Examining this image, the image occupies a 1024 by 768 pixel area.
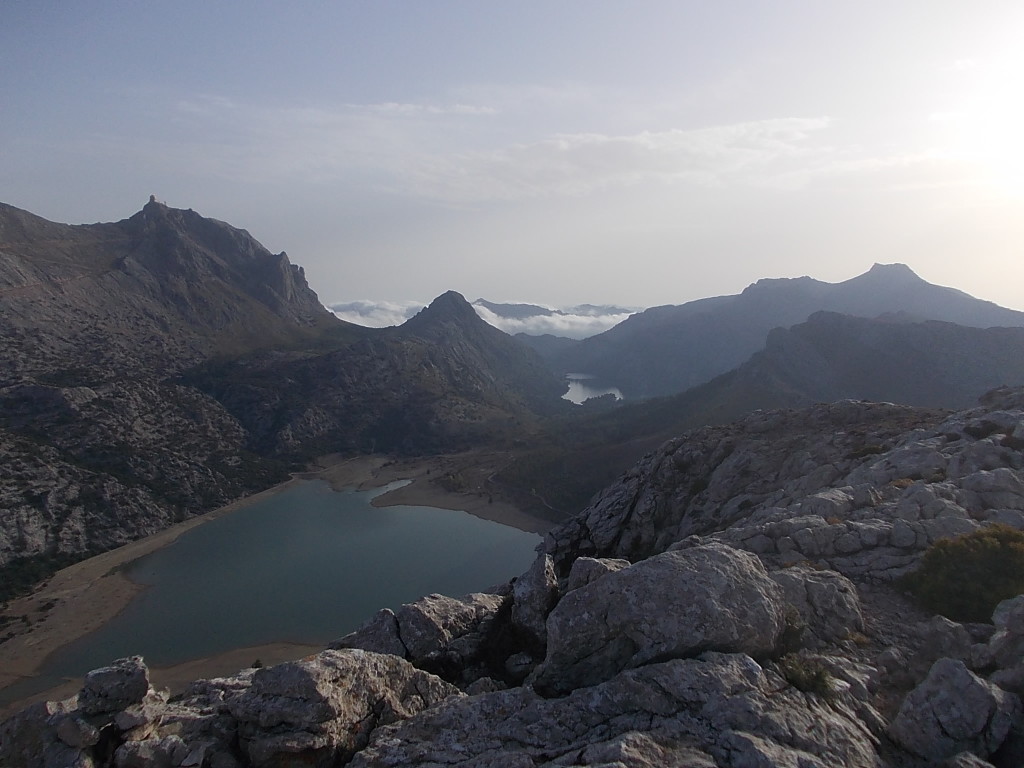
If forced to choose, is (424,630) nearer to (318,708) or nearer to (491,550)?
A: (318,708)

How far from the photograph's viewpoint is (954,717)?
9.34 meters

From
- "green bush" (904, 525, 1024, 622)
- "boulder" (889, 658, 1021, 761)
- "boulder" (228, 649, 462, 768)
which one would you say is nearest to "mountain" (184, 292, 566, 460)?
"boulder" (228, 649, 462, 768)

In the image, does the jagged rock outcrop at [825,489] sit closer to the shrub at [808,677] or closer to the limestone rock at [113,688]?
the shrub at [808,677]

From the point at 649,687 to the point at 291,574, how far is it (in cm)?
8308

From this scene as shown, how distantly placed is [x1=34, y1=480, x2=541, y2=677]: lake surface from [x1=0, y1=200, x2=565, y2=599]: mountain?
13570 millimetres

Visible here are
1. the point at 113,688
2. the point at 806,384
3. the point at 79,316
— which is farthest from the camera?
the point at 79,316

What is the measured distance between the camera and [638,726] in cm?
941

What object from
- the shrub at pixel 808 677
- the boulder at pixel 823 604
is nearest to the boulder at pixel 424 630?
the boulder at pixel 823 604

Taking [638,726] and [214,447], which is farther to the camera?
[214,447]

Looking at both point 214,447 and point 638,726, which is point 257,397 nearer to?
point 214,447

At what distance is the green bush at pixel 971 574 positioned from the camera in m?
13.4

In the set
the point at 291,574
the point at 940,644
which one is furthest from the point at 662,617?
the point at 291,574

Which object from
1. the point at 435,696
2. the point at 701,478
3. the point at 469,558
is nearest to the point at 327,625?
the point at 469,558

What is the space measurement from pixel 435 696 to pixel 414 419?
165 metres
